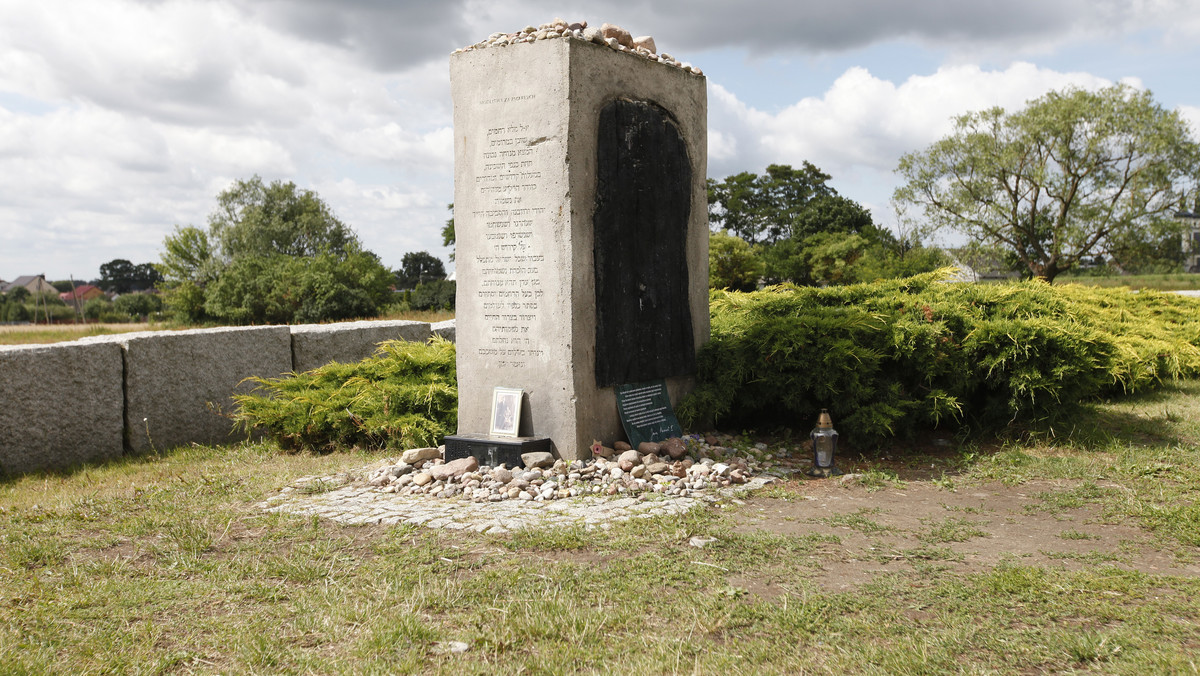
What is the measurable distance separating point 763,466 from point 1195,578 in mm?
3090

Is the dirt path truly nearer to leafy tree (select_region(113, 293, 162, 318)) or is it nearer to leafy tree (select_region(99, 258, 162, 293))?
leafy tree (select_region(113, 293, 162, 318))

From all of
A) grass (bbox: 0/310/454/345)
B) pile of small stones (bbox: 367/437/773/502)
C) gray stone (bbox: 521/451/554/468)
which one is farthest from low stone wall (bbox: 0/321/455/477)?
grass (bbox: 0/310/454/345)

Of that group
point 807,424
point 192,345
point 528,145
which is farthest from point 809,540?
point 192,345

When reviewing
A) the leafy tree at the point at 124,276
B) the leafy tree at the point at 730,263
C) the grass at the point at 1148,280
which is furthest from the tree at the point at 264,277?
the leafy tree at the point at 124,276

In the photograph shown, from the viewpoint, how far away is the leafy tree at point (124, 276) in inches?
3642

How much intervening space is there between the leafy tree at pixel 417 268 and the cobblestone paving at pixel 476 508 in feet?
237

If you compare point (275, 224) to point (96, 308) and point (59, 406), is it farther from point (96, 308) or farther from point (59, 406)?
point (59, 406)

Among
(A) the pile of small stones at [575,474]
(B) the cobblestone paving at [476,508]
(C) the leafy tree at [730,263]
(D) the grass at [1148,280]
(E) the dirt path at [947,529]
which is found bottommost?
(E) the dirt path at [947,529]

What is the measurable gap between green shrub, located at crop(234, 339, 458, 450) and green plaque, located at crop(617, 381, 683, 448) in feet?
5.63

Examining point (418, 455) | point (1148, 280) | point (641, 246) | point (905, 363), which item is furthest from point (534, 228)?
point (1148, 280)

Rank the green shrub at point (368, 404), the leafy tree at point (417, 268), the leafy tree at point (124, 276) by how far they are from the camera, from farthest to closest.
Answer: the leafy tree at point (124, 276), the leafy tree at point (417, 268), the green shrub at point (368, 404)

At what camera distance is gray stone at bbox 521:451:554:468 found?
20.6 feet

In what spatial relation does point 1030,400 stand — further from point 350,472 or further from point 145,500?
point 145,500

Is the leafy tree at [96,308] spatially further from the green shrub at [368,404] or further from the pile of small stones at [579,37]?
the pile of small stones at [579,37]
